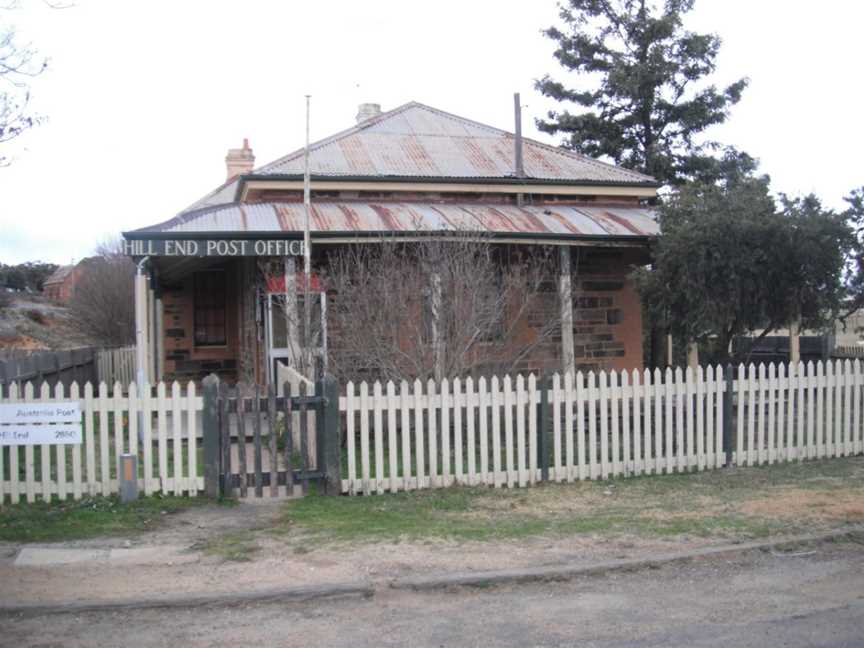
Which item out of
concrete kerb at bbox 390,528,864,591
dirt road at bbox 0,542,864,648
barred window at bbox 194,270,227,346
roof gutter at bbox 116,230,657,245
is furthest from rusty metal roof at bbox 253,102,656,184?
dirt road at bbox 0,542,864,648

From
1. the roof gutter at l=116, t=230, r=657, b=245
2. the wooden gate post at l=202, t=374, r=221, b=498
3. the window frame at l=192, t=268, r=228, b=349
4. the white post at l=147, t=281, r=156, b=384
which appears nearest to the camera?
the wooden gate post at l=202, t=374, r=221, b=498

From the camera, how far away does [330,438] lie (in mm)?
8602

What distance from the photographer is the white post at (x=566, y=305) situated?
14.5m

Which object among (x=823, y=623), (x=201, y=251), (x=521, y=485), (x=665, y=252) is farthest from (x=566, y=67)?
(x=823, y=623)

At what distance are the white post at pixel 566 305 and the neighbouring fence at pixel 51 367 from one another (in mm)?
7538

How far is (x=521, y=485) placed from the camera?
931cm

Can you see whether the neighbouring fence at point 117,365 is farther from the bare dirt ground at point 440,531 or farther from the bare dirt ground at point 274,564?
the bare dirt ground at point 274,564

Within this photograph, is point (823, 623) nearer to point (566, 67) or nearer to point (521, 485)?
point (521, 485)

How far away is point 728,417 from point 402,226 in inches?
235

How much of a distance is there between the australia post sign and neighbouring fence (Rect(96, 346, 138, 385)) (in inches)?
423

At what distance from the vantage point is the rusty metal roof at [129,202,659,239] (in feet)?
45.3

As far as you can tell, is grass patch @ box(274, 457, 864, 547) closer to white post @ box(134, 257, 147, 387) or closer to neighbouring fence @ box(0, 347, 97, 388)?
neighbouring fence @ box(0, 347, 97, 388)

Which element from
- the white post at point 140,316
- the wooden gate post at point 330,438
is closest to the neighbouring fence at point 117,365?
the white post at point 140,316

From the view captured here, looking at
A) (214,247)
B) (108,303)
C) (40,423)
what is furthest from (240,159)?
(40,423)
